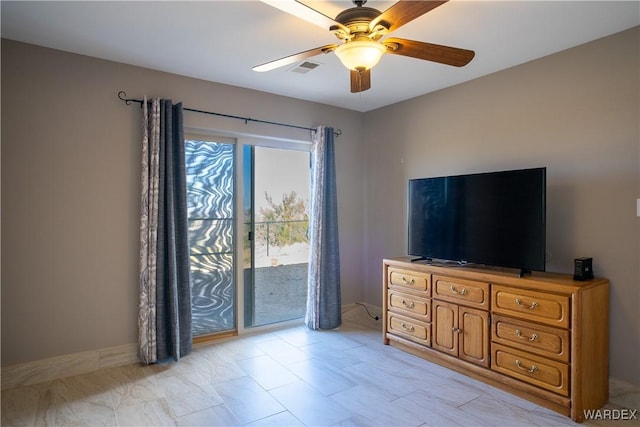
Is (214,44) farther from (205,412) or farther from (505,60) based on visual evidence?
(205,412)

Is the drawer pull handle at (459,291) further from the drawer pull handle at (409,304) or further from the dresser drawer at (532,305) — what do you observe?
the drawer pull handle at (409,304)

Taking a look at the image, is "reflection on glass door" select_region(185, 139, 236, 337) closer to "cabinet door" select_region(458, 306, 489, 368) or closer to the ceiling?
the ceiling

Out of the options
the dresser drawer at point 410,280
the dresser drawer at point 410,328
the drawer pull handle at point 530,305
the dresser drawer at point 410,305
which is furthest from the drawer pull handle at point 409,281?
the drawer pull handle at point 530,305

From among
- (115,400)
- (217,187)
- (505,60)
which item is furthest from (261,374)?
(505,60)

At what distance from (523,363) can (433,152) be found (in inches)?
83.0

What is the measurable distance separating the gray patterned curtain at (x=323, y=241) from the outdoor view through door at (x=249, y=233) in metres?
0.22

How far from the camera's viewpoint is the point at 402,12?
1697 millimetres

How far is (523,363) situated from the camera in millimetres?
2582

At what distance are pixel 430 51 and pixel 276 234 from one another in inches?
102

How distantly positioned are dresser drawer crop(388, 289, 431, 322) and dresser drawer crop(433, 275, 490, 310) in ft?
0.52

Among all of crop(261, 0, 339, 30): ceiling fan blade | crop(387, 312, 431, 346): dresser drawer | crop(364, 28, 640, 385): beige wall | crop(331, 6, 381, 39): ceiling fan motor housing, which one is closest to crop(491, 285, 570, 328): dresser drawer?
crop(364, 28, 640, 385): beige wall

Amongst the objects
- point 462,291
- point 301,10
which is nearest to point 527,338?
point 462,291


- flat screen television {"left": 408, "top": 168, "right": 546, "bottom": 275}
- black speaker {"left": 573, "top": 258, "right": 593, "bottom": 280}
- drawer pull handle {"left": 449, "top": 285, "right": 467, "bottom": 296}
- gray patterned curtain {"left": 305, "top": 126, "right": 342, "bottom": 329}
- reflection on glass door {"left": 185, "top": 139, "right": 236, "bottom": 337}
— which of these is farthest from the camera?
gray patterned curtain {"left": 305, "top": 126, "right": 342, "bottom": 329}

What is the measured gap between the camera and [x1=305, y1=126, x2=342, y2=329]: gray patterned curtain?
4.07 meters
